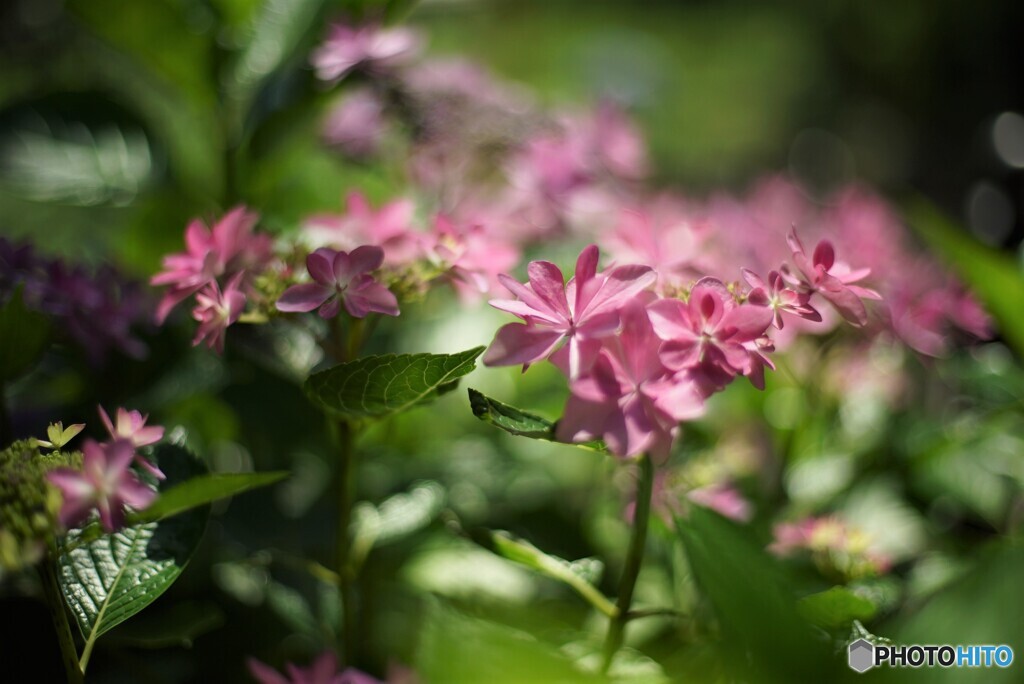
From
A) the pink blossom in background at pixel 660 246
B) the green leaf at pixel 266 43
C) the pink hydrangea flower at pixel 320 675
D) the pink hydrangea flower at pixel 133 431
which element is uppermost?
the green leaf at pixel 266 43

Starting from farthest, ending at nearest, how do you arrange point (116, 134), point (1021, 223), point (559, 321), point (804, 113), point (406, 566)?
point (804, 113) < point (1021, 223) < point (116, 134) < point (406, 566) < point (559, 321)

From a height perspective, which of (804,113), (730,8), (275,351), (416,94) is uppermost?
(416,94)

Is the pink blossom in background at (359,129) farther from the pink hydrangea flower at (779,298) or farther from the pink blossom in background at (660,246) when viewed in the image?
the pink hydrangea flower at (779,298)

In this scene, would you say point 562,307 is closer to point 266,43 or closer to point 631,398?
point 631,398

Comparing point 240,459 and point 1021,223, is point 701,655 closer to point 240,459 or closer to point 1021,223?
point 240,459

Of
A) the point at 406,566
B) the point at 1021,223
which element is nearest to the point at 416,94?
the point at 406,566

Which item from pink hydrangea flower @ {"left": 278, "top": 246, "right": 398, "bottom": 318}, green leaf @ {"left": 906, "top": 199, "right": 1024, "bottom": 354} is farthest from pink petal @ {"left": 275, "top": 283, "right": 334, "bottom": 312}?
green leaf @ {"left": 906, "top": 199, "right": 1024, "bottom": 354}

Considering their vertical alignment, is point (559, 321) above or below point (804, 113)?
above

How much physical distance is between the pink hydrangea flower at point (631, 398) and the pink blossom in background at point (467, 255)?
0.12 metres

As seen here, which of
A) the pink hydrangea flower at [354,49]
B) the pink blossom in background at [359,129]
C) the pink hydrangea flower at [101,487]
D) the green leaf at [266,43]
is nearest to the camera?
the pink hydrangea flower at [101,487]

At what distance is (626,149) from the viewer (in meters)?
0.91

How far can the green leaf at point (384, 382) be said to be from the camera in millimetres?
436

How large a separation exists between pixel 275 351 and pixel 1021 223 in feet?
3.23

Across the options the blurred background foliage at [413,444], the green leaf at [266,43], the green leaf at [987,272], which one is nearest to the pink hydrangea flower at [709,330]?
the blurred background foliage at [413,444]
